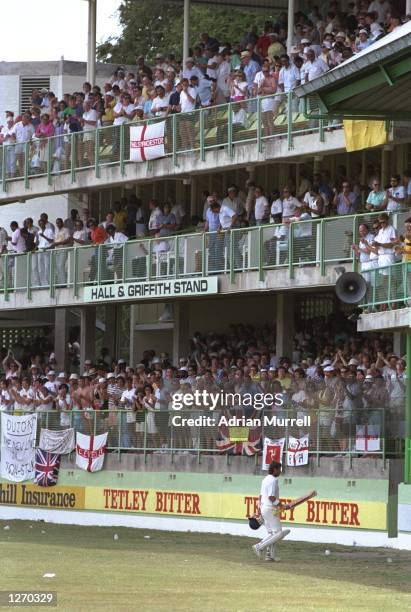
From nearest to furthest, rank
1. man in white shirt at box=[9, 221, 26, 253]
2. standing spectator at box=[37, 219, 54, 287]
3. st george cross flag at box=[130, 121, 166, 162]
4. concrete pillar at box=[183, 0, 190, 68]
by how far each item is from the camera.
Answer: st george cross flag at box=[130, 121, 166, 162] → standing spectator at box=[37, 219, 54, 287] → concrete pillar at box=[183, 0, 190, 68] → man in white shirt at box=[9, 221, 26, 253]

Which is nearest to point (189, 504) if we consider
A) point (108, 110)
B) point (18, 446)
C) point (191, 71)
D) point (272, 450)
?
point (272, 450)

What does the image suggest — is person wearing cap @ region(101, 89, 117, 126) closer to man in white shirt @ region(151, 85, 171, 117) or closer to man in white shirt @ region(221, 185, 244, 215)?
man in white shirt @ region(151, 85, 171, 117)

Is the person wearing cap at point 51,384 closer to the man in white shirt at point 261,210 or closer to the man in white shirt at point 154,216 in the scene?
the man in white shirt at point 154,216

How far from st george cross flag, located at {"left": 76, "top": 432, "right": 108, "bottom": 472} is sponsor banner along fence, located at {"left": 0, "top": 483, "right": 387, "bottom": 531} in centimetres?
52

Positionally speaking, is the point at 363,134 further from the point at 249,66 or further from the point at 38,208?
the point at 38,208

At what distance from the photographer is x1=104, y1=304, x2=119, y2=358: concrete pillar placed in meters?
50.2

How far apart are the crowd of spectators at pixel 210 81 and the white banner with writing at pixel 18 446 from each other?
7611 mm

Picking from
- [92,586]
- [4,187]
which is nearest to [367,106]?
[92,586]

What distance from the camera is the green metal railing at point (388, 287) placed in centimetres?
3031

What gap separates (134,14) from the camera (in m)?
75.2

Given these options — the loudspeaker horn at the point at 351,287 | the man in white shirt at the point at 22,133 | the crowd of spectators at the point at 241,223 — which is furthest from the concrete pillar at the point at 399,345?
the man in white shirt at the point at 22,133

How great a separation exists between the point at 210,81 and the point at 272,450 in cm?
1127

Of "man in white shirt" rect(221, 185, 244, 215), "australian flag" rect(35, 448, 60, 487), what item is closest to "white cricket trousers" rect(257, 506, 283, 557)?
"australian flag" rect(35, 448, 60, 487)

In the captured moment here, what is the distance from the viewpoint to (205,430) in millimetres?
35594
